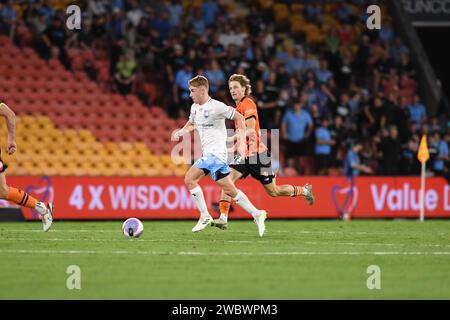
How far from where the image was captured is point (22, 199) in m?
15.1

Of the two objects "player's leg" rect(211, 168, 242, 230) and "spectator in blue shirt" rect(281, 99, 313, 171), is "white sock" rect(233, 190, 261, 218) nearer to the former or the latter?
"player's leg" rect(211, 168, 242, 230)

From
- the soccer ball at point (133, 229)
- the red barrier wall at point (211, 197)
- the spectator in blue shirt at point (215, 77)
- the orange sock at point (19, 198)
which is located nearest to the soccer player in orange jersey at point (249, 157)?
the soccer ball at point (133, 229)

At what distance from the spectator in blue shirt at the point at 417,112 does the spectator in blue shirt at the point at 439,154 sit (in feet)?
3.10

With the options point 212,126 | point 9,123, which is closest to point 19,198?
point 9,123

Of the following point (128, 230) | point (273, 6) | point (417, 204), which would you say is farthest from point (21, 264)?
point (273, 6)

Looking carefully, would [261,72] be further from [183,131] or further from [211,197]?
[183,131]

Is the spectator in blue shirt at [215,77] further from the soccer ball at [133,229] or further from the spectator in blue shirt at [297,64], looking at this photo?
the soccer ball at [133,229]

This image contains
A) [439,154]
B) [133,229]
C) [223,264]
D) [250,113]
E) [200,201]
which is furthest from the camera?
[439,154]

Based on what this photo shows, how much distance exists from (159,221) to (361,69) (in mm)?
9523

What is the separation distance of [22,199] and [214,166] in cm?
300

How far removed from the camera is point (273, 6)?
97.2ft

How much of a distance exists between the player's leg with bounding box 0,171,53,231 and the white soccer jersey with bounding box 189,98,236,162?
2.65 m

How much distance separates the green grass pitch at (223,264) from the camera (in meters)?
9.24

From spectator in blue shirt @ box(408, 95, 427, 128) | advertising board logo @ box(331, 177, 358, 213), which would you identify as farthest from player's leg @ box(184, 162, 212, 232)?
spectator in blue shirt @ box(408, 95, 427, 128)
